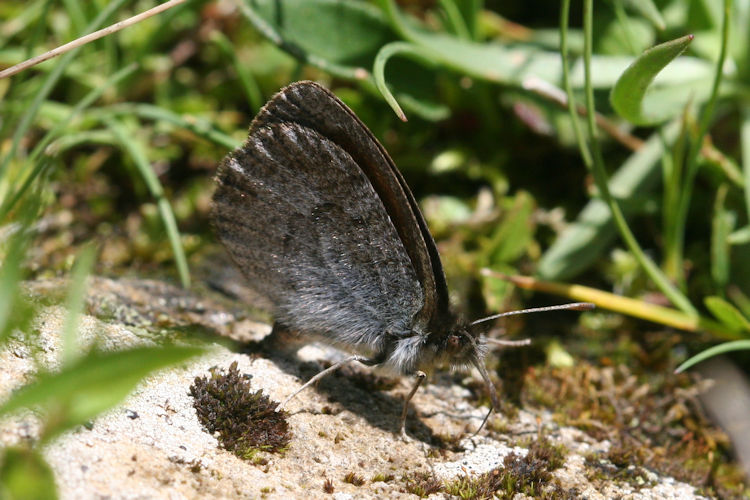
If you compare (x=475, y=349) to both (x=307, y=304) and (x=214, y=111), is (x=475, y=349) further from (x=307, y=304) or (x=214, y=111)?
(x=214, y=111)

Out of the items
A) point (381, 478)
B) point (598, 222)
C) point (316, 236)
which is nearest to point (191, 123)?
point (316, 236)

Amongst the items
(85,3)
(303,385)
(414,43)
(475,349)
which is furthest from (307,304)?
(85,3)

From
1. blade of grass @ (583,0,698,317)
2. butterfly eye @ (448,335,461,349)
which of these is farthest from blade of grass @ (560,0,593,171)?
butterfly eye @ (448,335,461,349)

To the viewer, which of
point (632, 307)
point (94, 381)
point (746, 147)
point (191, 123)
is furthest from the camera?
point (746, 147)

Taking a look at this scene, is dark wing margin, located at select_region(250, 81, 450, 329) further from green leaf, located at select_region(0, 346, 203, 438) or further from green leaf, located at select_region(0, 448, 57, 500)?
green leaf, located at select_region(0, 448, 57, 500)

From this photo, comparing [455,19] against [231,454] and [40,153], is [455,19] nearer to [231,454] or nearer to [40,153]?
[40,153]

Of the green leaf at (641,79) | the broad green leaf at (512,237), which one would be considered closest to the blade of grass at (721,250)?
Answer: the green leaf at (641,79)
